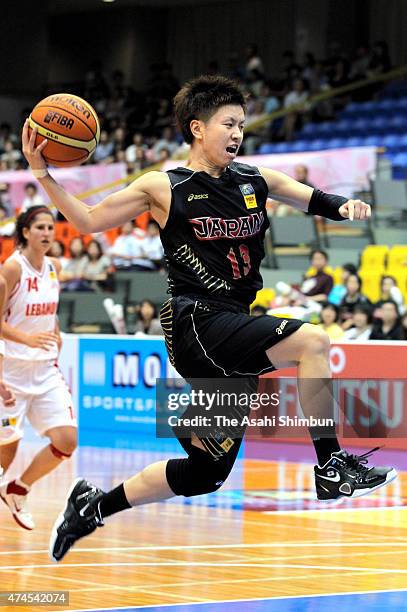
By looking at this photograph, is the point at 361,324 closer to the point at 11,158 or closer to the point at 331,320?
the point at 331,320

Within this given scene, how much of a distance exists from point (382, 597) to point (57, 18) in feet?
87.0

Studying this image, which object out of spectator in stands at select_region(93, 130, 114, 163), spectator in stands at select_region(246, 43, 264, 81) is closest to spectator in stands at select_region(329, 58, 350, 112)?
spectator in stands at select_region(246, 43, 264, 81)

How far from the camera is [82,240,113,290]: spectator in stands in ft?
55.8

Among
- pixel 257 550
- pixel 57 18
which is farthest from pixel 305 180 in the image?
pixel 57 18

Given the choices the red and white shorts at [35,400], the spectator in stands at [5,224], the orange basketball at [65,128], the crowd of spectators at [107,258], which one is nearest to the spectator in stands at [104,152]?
the spectator in stands at [5,224]

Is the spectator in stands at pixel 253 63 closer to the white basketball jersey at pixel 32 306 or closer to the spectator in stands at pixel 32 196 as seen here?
the spectator in stands at pixel 32 196

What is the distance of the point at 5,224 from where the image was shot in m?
20.5

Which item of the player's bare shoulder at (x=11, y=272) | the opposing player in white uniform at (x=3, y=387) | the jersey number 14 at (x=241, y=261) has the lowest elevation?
the opposing player in white uniform at (x=3, y=387)

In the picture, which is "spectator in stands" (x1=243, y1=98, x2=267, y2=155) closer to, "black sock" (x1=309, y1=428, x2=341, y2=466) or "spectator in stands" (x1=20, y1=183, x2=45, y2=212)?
"spectator in stands" (x1=20, y1=183, x2=45, y2=212)

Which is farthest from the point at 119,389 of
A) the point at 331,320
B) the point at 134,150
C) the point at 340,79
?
the point at 340,79

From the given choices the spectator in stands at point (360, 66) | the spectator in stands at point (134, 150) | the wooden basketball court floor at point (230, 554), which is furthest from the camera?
the spectator in stands at point (360, 66)

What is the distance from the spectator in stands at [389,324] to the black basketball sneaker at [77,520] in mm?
7440

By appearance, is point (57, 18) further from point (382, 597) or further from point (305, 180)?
point (382, 597)

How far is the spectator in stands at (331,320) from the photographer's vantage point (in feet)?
43.1
